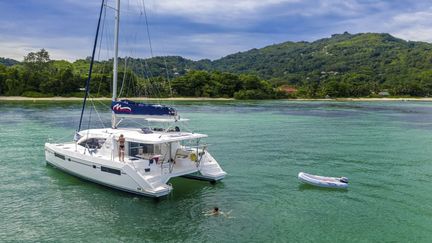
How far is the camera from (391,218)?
1803 centimetres

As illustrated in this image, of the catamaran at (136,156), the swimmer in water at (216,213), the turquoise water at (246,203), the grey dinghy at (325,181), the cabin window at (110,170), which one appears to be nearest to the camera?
the turquoise water at (246,203)

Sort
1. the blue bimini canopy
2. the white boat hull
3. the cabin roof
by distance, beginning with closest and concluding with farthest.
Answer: the white boat hull, the cabin roof, the blue bimini canopy

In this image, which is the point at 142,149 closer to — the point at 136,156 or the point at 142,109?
the point at 136,156

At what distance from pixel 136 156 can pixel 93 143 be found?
3.83 metres

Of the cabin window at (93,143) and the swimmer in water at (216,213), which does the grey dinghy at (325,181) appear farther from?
the cabin window at (93,143)

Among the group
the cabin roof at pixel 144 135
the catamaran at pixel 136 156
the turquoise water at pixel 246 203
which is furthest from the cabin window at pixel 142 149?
the turquoise water at pixel 246 203

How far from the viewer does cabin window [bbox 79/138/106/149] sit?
76.3 ft

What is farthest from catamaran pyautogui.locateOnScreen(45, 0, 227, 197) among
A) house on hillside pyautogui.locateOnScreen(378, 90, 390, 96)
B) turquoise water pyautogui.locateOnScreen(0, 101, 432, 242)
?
house on hillside pyautogui.locateOnScreen(378, 90, 390, 96)

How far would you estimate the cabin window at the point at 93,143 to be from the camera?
23258 millimetres

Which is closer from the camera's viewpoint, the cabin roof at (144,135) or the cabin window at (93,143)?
the cabin roof at (144,135)

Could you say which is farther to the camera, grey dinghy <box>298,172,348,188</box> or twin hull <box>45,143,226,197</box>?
grey dinghy <box>298,172,348,188</box>

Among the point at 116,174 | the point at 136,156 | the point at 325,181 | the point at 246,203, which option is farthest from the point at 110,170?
the point at 325,181

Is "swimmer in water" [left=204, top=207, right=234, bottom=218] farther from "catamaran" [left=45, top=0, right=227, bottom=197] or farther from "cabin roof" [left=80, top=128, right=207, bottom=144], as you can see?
"cabin roof" [left=80, top=128, right=207, bottom=144]

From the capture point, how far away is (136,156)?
849 inches
